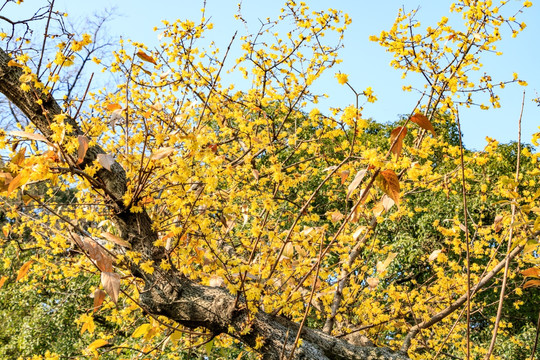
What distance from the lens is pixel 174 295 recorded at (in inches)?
76.2

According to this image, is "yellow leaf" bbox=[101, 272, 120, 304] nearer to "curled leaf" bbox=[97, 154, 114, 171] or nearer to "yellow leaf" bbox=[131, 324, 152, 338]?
"curled leaf" bbox=[97, 154, 114, 171]

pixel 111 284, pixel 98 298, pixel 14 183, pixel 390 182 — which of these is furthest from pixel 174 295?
pixel 390 182

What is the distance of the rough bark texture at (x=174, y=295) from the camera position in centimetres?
188

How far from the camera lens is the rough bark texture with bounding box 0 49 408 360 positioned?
73.9 inches

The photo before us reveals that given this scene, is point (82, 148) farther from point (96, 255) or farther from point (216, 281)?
point (216, 281)

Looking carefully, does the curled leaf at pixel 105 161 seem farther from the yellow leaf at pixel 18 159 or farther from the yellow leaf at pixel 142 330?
the yellow leaf at pixel 142 330

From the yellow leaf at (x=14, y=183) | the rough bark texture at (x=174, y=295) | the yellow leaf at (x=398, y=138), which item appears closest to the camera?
the yellow leaf at (x=398, y=138)

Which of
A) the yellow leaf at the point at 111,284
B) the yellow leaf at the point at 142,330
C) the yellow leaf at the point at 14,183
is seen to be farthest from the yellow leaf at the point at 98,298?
the yellow leaf at the point at 14,183

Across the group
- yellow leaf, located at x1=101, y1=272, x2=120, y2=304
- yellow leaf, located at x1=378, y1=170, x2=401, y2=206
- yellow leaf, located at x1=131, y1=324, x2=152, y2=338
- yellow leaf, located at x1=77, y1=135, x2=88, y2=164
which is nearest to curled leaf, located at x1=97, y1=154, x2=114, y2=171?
yellow leaf, located at x1=77, y1=135, x2=88, y2=164

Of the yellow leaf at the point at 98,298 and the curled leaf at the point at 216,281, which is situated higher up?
the curled leaf at the point at 216,281

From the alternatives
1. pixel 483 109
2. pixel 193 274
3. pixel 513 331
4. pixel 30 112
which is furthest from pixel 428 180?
pixel 513 331

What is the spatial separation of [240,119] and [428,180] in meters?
1.25

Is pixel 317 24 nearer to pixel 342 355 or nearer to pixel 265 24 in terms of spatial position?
pixel 265 24

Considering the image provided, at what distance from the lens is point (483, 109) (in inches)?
104
